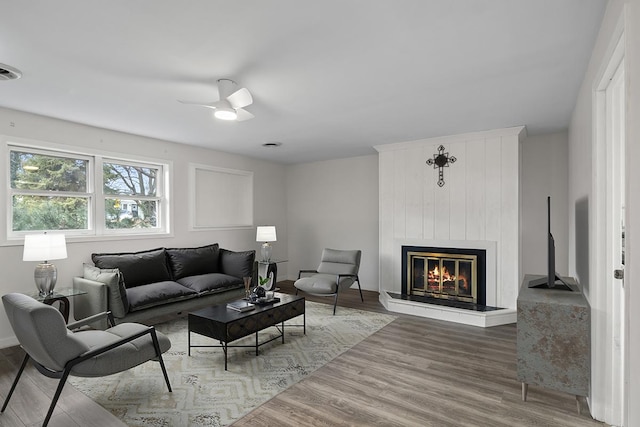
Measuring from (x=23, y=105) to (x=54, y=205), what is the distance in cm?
119

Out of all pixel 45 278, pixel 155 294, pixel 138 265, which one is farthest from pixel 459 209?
pixel 45 278

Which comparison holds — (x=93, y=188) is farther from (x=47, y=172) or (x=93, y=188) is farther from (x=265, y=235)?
(x=265, y=235)

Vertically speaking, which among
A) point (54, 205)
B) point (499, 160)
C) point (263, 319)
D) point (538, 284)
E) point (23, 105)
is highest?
point (23, 105)

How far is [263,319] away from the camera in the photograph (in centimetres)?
335

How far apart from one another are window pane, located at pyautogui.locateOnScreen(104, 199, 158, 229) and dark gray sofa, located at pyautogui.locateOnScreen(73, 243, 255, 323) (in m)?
0.52

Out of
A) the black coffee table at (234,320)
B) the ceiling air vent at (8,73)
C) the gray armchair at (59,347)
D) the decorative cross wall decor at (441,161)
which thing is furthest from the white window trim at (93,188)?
the decorative cross wall decor at (441,161)

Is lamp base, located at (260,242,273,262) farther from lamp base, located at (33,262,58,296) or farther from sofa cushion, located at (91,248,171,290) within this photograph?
lamp base, located at (33,262,58,296)

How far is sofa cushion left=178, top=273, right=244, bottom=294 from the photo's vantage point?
14.7ft

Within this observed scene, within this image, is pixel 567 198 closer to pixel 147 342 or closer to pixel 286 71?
pixel 286 71

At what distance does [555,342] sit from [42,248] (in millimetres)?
4529

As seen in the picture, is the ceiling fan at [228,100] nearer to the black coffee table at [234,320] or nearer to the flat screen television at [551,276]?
the black coffee table at [234,320]

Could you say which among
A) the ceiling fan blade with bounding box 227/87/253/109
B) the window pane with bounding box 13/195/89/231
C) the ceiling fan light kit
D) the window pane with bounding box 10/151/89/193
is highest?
the ceiling fan blade with bounding box 227/87/253/109

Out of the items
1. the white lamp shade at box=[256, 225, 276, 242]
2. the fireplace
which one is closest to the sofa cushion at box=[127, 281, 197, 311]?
the white lamp shade at box=[256, 225, 276, 242]

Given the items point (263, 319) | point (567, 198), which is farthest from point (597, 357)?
point (567, 198)
